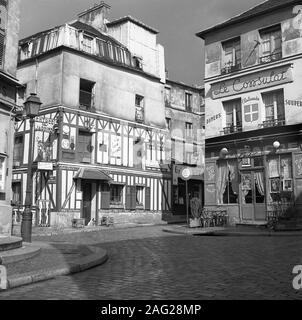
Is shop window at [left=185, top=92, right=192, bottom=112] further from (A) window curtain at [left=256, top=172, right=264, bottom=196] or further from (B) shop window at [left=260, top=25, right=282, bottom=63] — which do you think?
(A) window curtain at [left=256, top=172, right=264, bottom=196]

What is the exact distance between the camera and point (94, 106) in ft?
75.5

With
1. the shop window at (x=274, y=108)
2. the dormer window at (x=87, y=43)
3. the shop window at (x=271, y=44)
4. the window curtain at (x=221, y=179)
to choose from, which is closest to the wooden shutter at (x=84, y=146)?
the dormer window at (x=87, y=43)

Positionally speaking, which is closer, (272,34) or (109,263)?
(109,263)

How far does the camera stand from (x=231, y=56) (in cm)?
1964

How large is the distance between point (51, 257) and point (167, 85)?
77.3 feet

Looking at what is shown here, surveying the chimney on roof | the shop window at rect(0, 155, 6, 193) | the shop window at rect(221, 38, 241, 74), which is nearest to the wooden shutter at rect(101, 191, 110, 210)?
the shop window at rect(221, 38, 241, 74)

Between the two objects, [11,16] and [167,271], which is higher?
[11,16]

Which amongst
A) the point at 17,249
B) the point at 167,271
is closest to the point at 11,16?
the point at 17,249

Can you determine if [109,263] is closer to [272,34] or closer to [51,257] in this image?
[51,257]

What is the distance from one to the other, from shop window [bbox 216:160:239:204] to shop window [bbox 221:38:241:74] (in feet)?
14.1

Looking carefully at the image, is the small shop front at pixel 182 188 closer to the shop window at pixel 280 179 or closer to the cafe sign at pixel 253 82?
the cafe sign at pixel 253 82

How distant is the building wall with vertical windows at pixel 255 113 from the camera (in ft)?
56.2

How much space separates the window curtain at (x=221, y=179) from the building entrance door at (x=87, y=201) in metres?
7.03
